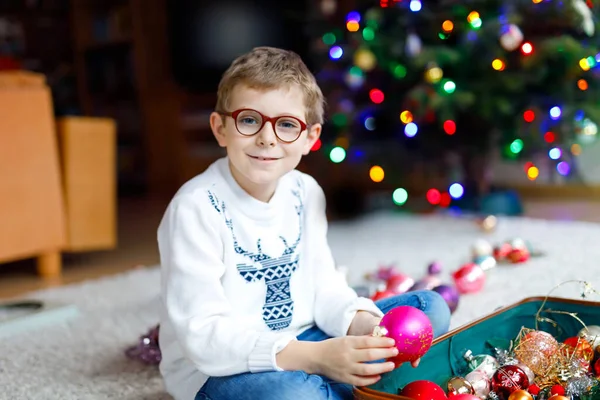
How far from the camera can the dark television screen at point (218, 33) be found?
390 cm

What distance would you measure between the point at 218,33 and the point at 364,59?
5.98 feet

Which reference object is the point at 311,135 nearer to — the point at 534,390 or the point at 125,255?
the point at 534,390

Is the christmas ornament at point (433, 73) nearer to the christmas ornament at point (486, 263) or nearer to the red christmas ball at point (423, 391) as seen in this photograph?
the christmas ornament at point (486, 263)

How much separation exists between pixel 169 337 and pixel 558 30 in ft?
6.21

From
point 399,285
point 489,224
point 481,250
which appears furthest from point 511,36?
point 399,285

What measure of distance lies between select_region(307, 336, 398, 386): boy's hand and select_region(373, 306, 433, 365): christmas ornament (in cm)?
1

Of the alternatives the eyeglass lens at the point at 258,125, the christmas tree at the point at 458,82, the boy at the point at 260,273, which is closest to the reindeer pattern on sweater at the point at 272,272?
the boy at the point at 260,273

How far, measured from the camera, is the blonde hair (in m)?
0.94

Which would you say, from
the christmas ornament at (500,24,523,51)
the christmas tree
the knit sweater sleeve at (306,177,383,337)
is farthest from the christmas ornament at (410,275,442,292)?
the christmas ornament at (500,24,523,51)

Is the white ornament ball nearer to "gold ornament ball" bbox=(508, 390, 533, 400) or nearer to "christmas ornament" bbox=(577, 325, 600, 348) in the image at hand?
"christmas ornament" bbox=(577, 325, 600, 348)

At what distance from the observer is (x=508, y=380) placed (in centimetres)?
91

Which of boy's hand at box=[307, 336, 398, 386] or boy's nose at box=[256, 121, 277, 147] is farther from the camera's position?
boy's nose at box=[256, 121, 277, 147]

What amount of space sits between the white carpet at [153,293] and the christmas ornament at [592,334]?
0.37 m

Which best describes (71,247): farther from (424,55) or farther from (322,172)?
(322,172)
